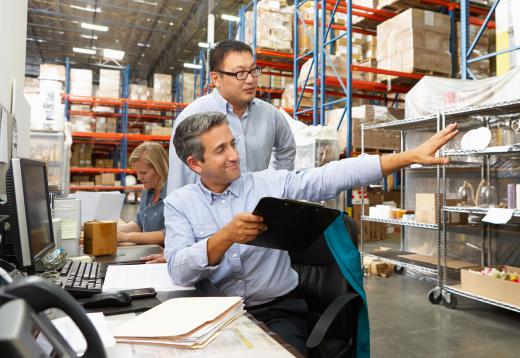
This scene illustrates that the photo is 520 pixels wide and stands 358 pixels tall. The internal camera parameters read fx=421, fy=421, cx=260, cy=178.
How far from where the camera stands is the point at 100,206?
302 centimetres

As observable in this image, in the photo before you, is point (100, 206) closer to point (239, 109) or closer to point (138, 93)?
point (239, 109)

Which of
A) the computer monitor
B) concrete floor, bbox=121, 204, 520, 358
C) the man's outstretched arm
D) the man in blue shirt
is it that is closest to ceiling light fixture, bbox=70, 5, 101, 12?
concrete floor, bbox=121, 204, 520, 358

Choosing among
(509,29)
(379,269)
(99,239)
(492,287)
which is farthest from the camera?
(379,269)

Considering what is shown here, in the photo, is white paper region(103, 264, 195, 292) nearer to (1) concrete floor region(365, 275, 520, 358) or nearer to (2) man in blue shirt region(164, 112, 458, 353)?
(2) man in blue shirt region(164, 112, 458, 353)

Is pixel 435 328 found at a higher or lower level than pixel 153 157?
lower

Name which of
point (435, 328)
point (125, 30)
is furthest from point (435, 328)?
point (125, 30)

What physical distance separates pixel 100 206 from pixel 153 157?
1.82 ft

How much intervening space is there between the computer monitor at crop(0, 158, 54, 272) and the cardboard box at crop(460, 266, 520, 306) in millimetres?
3345

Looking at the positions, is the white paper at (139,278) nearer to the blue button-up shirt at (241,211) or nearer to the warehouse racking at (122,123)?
the blue button-up shirt at (241,211)

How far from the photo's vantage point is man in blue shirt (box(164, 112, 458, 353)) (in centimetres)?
153

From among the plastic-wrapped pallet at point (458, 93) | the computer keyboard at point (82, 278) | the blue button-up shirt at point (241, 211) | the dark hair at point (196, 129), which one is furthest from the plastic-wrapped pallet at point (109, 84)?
the blue button-up shirt at point (241, 211)

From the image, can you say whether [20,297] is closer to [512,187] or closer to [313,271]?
[313,271]

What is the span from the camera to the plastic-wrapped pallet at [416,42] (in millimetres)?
5898

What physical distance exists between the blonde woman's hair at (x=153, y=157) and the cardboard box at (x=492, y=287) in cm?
279
